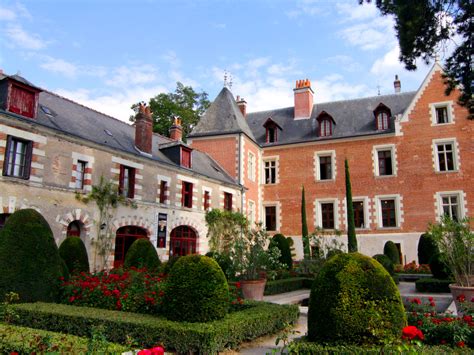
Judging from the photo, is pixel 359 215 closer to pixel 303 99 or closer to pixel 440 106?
pixel 440 106

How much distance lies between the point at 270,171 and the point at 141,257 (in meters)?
14.4

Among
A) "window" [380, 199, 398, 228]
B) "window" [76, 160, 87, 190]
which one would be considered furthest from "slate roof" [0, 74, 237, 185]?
"window" [380, 199, 398, 228]

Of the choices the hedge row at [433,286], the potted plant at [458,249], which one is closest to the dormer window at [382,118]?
the hedge row at [433,286]

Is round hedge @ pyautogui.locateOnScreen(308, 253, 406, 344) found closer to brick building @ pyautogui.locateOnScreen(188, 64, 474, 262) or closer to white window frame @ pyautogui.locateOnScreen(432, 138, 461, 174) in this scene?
brick building @ pyautogui.locateOnScreen(188, 64, 474, 262)

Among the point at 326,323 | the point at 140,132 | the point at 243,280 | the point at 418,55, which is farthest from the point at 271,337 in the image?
the point at 140,132

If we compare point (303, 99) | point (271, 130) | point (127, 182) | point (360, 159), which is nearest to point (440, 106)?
point (360, 159)

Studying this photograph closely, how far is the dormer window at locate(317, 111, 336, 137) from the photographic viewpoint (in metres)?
23.8

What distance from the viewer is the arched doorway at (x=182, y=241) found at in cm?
1742

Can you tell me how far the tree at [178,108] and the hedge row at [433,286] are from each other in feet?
72.3

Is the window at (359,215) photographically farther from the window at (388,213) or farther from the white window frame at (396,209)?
the window at (388,213)

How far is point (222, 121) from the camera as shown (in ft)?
79.3

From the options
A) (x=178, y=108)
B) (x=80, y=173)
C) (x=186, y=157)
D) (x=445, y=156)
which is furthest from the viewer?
(x=178, y=108)

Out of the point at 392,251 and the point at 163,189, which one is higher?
the point at 163,189

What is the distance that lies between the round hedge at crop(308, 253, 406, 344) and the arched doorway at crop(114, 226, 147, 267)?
10875 millimetres
